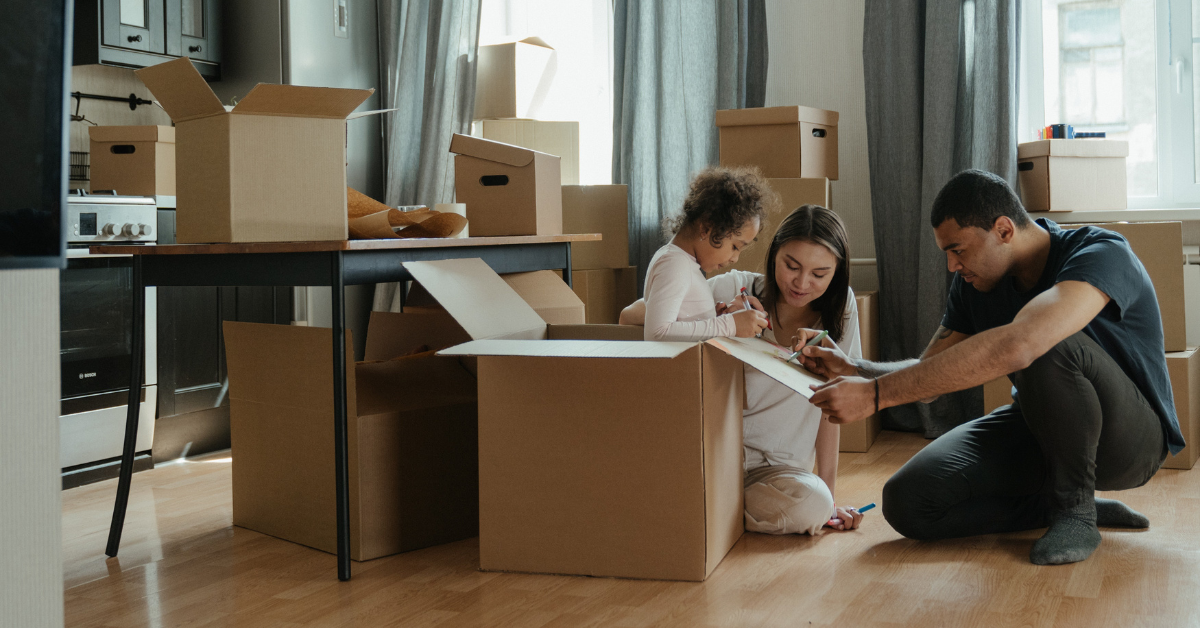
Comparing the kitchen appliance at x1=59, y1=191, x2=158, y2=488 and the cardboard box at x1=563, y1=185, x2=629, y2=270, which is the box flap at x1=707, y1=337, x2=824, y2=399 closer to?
the cardboard box at x1=563, y1=185, x2=629, y2=270

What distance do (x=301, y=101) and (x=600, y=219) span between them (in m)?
1.58

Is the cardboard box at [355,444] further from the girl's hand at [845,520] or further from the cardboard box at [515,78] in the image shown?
the cardboard box at [515,78]

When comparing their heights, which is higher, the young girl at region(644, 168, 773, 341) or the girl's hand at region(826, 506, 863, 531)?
the young girl at region(644, 168, 773, 341)

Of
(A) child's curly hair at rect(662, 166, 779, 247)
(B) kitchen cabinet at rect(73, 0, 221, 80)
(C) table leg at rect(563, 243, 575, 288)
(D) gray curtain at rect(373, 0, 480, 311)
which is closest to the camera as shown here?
(A) child's curly hair at rect(662, 166, 779, 247)

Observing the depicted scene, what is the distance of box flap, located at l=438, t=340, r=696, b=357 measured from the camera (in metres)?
1.60

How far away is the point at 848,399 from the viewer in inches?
62.7

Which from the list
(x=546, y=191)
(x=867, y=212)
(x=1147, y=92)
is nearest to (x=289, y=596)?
(x=546, y=191)

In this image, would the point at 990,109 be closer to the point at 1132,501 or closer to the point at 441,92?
the point at 1132,501

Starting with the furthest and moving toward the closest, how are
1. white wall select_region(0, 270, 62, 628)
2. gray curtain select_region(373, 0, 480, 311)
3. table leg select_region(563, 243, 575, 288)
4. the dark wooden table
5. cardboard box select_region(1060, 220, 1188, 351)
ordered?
gray curtain select_region(373, 0, 480, 311), cardboard box select_region(1060, 220, 1188, 351), table leg select_region(563, 243, 575, 288), the dark wooden table, white wall select_region(0, 270, 62, 628)

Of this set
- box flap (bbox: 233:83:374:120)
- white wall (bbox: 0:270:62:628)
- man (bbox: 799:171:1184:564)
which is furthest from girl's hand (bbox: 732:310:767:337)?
white wall (bbox: 0:270:62:628)

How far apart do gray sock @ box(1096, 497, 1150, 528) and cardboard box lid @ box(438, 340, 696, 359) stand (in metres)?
1.00

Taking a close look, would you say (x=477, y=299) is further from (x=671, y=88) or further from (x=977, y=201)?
(x=671, y=88)

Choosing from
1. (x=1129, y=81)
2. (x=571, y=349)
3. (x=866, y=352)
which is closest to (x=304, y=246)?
(x=571, y=349)

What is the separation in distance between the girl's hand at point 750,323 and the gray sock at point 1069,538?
0.66m
